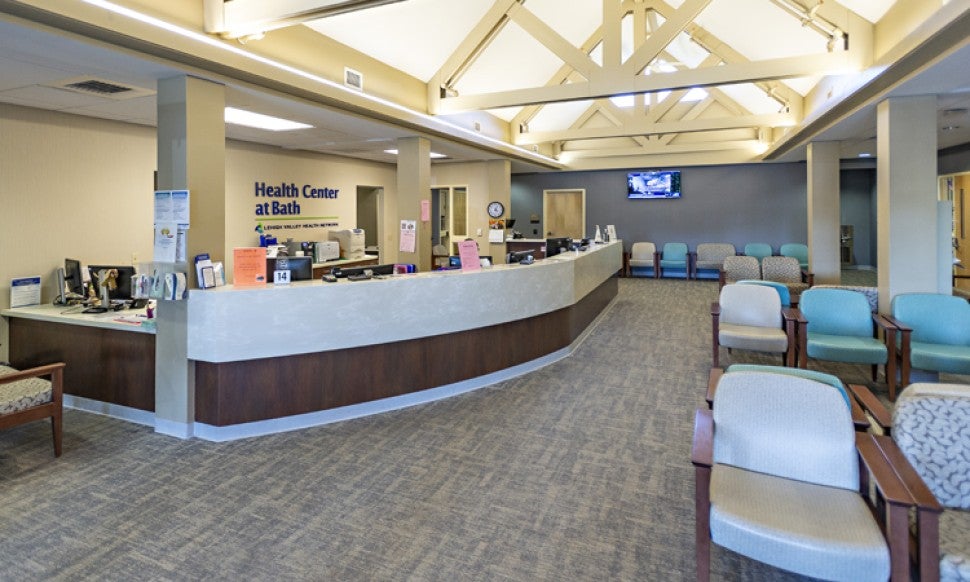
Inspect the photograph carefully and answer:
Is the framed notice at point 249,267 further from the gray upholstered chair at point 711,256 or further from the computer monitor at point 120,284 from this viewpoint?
the gray upholstered chair at point 711,256

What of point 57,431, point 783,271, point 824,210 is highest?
point 824,210

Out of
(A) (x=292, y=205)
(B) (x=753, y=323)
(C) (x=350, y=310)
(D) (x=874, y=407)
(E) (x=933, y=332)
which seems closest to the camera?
(D) (x=874, y=407)

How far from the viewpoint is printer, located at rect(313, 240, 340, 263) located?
8180 mm

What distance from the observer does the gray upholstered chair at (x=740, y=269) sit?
28.1 feet

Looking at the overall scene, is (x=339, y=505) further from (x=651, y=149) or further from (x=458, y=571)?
(x=651, y=149)

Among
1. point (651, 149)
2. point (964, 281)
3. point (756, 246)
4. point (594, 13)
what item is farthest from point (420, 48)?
point (964, 281)

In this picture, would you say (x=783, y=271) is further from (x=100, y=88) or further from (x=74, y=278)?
(x=74, y=278)

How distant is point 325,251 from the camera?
27.3 ft

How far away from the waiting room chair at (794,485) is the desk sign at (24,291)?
559 cm

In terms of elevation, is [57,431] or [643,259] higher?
[643,259]

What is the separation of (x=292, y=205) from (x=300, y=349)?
5210 millimetres

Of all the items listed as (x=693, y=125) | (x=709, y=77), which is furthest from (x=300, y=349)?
(x=693, y=125)

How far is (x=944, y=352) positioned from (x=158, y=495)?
18.2 feet

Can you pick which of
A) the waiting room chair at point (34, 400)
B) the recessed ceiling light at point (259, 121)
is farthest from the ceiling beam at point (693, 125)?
the waiting room chair at point (34, 400)
